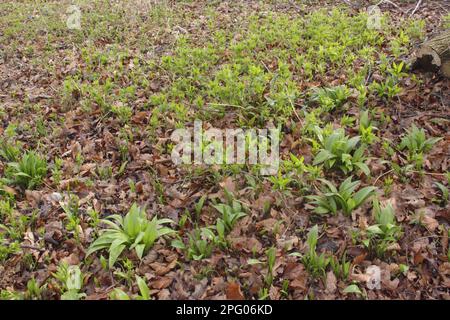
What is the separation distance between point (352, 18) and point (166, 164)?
16.3 ft

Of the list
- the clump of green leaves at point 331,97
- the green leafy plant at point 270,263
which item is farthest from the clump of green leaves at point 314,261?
the clump of green leaves at point 331,97

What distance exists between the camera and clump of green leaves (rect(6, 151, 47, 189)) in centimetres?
485

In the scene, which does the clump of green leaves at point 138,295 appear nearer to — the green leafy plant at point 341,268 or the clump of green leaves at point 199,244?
the clump of green leaves at point 199,244

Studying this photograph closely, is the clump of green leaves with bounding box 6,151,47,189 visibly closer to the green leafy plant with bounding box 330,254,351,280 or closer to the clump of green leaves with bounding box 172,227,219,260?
the clump of green leaves with bounding box 172,227,219,260

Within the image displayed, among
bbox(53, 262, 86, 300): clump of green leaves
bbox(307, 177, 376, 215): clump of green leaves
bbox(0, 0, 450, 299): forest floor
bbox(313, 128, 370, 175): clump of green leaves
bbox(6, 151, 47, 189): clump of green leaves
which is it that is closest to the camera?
bbox(53, 262, 86, 300): clump of green leaves

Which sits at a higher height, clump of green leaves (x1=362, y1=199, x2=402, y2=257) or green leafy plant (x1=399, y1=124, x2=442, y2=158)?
green leafy plant (x1=399, y1=124, x2=442, y2=158)

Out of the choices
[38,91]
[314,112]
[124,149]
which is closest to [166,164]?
[124,149]

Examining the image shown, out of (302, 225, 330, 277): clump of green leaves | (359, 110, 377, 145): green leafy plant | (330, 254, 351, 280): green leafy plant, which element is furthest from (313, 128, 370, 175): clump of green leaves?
(330, 254, 351, 280): green leafy plant

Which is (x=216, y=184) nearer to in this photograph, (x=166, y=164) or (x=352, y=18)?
(x=166, y=164)

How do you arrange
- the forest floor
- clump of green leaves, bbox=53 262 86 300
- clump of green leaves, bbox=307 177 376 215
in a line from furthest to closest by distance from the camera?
clump of green leaves, bbox=307 177 376 215
the forest floor
clump of green leaves, bbox=53 262 86 300

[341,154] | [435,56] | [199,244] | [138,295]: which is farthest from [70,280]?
[435,56]

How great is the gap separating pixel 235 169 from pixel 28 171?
2680 mm

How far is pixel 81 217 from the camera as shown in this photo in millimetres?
4398

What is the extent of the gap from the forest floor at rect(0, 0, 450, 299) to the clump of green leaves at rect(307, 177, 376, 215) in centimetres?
2
